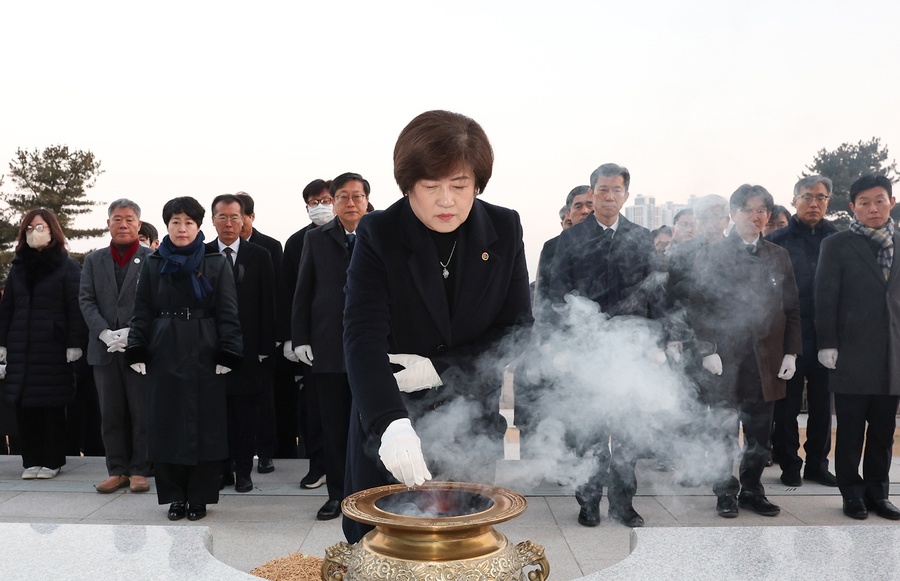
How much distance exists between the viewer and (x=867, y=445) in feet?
16.0

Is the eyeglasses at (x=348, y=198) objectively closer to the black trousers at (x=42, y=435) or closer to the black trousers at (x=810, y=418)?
the black trousers at (x=42, y=435)

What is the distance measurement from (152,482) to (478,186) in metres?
4.72

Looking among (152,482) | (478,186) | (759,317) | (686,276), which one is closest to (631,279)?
(686,276)

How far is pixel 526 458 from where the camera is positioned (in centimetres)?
558

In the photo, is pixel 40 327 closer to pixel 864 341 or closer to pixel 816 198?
pixel 864 341

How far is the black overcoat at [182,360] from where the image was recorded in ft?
15.3

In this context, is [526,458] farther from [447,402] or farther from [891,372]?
[447,402]

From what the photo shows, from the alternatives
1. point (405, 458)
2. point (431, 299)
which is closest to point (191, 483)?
point (431, 299)

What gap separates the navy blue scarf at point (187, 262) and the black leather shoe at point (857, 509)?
4.31 meters

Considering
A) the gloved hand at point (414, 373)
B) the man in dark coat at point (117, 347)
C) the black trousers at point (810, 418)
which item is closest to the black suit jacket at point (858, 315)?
the black trousers at point (810, 418)

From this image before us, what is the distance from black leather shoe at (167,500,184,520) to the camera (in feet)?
15.6

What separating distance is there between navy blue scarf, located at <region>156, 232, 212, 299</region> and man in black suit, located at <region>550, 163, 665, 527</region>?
2253 millimetres

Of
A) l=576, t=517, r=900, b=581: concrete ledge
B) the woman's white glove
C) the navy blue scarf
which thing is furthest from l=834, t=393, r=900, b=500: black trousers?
the navy blue scarf

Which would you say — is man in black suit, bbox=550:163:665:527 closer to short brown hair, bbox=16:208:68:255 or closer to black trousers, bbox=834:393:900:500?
black trousers, bbox=834:393:900:500
